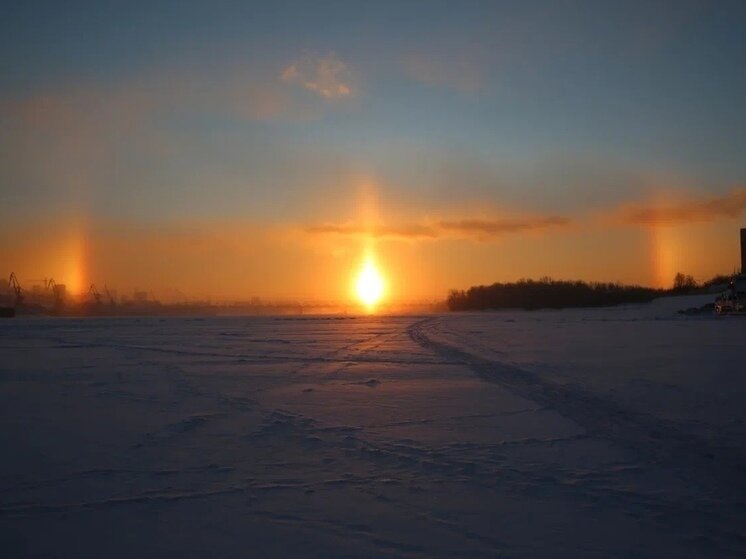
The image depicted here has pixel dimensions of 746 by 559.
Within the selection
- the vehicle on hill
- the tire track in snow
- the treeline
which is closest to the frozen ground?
the tire track in snow

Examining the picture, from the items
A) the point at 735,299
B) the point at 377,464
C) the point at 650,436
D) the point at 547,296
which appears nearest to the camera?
the point at 377,464

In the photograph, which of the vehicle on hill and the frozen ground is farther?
the vehicle on hill

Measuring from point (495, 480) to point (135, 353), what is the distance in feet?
46.7

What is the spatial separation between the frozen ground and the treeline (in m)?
61.0

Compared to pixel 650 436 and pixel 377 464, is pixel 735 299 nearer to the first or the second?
pixel 650 436

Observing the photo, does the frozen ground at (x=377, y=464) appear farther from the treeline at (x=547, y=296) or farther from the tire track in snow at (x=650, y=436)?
the treeline at (x=547, y=296)

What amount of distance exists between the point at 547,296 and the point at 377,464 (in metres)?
74.3

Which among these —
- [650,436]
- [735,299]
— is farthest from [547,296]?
[650,436]

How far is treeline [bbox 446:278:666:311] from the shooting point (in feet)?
227

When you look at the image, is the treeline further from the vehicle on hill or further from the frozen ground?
the frozen ground

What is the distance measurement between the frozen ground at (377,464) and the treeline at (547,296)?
6101cm

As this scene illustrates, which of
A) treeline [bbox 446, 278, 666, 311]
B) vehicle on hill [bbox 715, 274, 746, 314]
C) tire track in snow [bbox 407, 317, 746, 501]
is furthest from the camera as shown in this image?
treeline [bbox 446, 278, 666, 311]

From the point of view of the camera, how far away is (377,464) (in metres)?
5.85

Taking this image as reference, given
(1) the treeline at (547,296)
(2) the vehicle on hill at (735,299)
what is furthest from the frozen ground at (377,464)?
(1) the treeline at (547,296)
